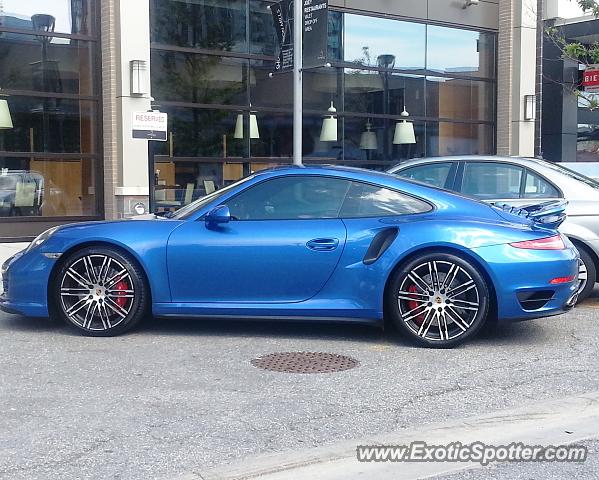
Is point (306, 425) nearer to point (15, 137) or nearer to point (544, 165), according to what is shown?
point (544, 165)

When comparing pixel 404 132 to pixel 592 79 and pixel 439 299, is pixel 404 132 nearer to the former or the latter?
pixel 592 79

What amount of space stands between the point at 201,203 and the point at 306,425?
2791 millimetres

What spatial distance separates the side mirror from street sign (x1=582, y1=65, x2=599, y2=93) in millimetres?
13798

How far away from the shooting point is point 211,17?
1631 centimetres

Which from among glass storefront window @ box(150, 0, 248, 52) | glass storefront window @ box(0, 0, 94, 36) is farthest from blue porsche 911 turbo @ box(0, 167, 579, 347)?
glass storefront window @ box(150, 0, 248, 52)

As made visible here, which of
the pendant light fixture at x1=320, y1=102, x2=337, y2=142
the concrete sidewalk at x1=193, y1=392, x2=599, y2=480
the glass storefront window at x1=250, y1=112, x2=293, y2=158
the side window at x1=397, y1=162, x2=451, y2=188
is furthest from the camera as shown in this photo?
the pendant light fixture at x1=320, y1=102, x2=337, y2=142

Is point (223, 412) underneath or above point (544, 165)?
underneath

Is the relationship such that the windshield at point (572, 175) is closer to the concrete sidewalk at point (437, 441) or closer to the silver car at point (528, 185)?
the silver car at point (528, 185)

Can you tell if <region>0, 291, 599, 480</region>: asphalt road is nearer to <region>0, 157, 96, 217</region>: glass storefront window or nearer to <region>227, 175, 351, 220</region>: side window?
<region>227, 175, 351, 220</region>: side window

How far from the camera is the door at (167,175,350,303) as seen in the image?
21.0 feet

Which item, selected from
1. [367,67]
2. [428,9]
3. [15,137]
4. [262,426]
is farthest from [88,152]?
[262,426]

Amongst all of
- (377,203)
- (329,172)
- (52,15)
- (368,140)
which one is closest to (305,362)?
(377,203)

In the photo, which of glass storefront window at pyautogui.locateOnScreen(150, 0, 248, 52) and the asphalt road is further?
glass storefront window at pyautogui.locateOnScreen(150, 0, 248, 52)

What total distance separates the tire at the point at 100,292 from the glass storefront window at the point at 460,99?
46.0 ft
